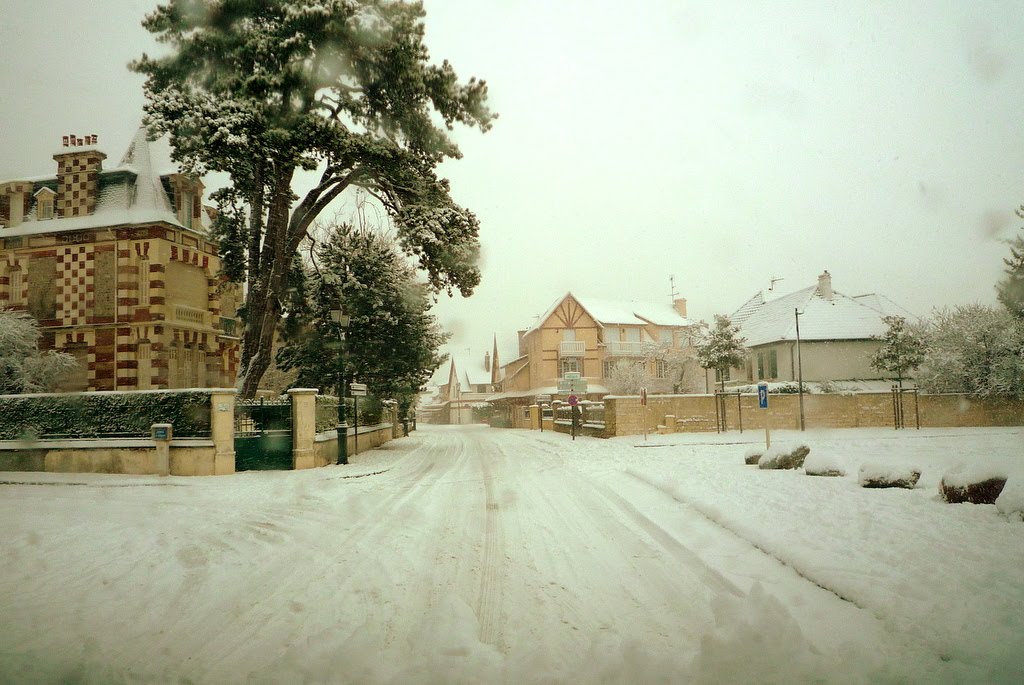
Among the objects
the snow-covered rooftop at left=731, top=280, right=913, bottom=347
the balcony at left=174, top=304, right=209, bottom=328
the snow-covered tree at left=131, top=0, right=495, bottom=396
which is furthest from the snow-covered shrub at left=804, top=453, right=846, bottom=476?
the snow-covered rooftop at left=731, top=280, right=913, bottom=347

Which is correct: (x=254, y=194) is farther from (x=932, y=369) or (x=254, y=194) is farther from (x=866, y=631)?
(x=932, y=369)

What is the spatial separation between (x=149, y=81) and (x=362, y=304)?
9.78 m

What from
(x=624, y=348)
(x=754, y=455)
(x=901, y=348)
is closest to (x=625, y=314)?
(x=624, y=348)

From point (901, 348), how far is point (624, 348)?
1865 cm

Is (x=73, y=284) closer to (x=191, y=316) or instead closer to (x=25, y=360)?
(x=25, y=360)

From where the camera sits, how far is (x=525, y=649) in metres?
4.13

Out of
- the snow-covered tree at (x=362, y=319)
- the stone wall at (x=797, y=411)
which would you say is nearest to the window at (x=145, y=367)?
the snow-covered tree at (x=362, y=319)

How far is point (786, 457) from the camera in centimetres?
1270

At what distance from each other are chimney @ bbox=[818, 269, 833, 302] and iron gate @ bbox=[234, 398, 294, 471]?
111 ft

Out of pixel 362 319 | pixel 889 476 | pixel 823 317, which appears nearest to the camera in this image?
pixel 889 476

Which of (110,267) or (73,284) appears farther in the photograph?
(110,267)

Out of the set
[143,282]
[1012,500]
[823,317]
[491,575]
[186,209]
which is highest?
[186,209]

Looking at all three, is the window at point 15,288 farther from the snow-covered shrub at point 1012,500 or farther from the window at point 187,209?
the snow-covered shrub at point 1012,500

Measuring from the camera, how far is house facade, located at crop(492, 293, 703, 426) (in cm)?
4544
